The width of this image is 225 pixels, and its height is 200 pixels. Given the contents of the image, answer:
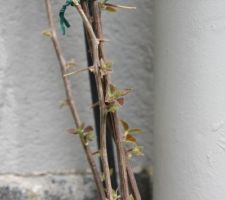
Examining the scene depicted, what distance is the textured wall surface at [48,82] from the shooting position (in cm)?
114

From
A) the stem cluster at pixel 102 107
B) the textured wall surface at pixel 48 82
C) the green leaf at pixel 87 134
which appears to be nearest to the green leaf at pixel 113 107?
the stem cluster at pixel 102 107

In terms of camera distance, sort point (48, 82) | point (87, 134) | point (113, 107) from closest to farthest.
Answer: point (113, 107), point (87, 134), point (48, 82)

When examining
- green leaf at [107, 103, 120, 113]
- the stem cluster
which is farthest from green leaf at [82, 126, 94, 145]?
green leaf at [107, 103, 120, 113]

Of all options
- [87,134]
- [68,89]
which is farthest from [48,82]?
[87,134]

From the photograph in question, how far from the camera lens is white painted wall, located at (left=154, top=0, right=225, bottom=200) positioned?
2.97 ft

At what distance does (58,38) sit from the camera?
114cm

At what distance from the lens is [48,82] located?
46.1 inches

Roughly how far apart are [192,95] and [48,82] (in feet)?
1.30

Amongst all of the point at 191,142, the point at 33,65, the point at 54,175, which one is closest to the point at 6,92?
the point at 33,65

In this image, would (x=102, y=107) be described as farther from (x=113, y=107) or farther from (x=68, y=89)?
(x=68, y=89)

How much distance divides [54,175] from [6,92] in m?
0.26

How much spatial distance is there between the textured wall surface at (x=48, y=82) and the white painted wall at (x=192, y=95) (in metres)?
0.12

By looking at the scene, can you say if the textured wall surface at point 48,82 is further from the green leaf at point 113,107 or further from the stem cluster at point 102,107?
the green leaf at point 113,107

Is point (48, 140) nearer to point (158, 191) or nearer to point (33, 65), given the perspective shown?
point (33, 65)
